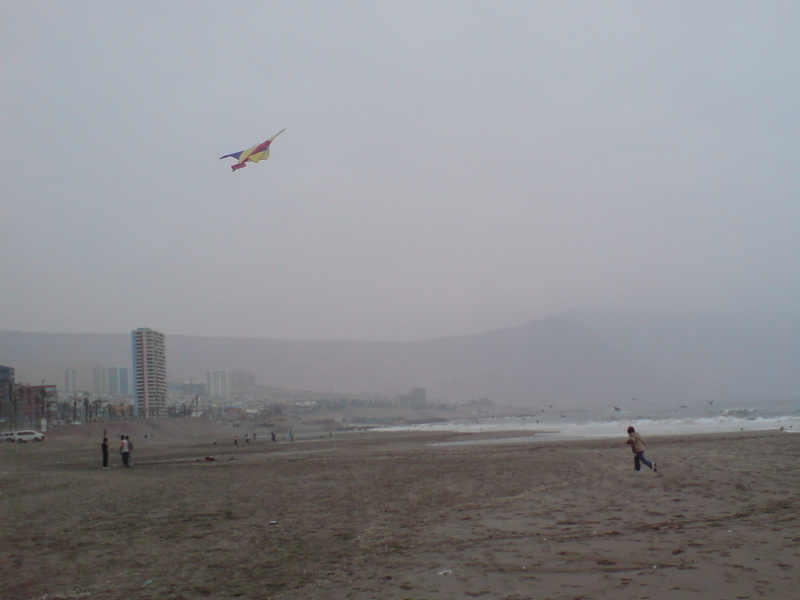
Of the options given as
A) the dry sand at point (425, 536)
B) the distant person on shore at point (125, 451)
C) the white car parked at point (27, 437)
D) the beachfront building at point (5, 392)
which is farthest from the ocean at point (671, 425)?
the beachfront building at point (5, 392)

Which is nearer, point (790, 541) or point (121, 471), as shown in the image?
point (790, 541)

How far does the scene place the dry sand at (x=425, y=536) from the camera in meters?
8.88

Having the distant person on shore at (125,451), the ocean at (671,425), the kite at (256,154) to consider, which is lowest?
the ocean at (671,425)

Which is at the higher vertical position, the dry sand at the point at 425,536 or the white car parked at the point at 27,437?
the dry sand at the point at 425,536

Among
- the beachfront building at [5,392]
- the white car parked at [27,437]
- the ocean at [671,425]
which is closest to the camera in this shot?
the ocean at [671,425]

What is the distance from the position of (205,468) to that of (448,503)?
1792 cm

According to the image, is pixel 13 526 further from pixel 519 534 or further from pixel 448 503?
pixel 519 534

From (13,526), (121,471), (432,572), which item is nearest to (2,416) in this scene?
(121,471)

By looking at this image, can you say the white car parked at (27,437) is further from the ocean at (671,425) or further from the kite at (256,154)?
the kite at (256,154)

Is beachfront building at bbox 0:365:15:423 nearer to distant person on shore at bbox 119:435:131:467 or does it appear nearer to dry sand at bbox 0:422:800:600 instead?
distant person on shore at bbox 119:435:131:467

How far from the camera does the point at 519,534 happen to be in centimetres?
1196

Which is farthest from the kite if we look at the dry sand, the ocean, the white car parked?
the white car parked

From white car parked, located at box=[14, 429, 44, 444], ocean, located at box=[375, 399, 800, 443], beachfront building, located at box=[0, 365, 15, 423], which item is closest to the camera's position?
ocean, located at box=[375, 399, 800, 443]

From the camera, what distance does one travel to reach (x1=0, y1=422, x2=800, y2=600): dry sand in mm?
8875
